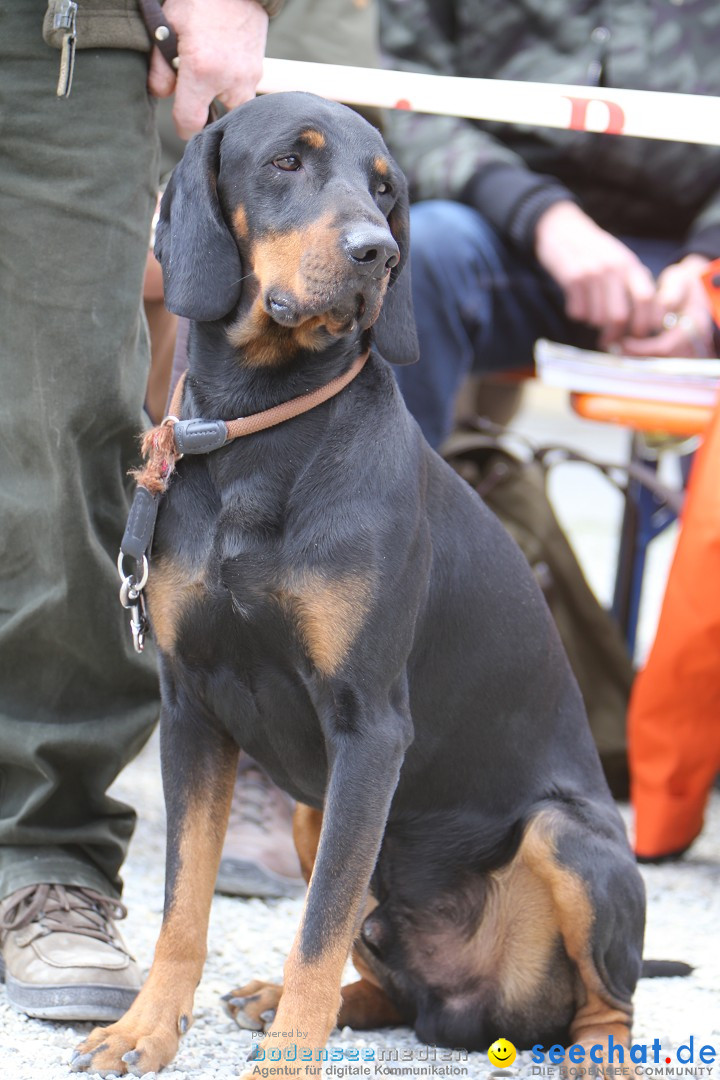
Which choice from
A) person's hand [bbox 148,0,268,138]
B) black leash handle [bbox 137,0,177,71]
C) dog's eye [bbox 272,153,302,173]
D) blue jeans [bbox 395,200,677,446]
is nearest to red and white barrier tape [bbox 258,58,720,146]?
person's hand [bbox 148,0,268,138]

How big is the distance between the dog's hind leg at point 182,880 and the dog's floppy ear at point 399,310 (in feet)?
2.42

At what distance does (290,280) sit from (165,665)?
69cm

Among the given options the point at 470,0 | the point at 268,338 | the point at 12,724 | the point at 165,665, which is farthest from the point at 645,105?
the point at 470,0

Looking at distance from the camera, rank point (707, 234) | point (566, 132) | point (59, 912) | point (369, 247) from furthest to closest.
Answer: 1. point (566, 132)
2. point (707, 234)
3. point (59, 912)
4. point (369, 247)

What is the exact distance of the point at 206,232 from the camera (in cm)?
225

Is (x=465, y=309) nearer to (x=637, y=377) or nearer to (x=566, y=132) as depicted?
(x=637, y=377)

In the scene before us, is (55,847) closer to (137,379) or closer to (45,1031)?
(45,1031)

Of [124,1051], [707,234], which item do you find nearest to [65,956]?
[124,1051]

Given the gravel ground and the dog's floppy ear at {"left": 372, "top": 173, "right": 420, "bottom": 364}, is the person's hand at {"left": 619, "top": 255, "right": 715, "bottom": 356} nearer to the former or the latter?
the gravel ground

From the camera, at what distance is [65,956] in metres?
2.55

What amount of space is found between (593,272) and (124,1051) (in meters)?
2.90

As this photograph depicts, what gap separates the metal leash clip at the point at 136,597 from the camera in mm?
2291

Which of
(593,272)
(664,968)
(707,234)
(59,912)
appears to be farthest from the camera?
(707,234)

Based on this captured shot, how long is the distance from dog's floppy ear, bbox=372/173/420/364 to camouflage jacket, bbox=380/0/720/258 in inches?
86.5
